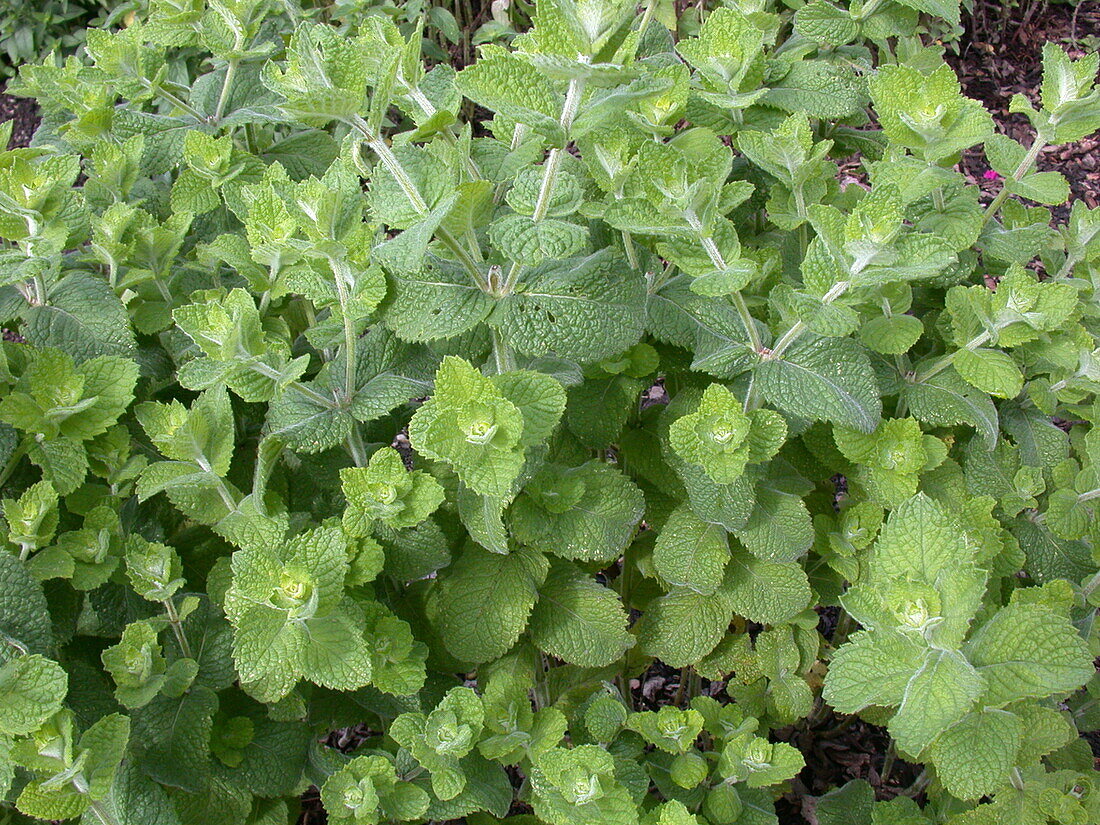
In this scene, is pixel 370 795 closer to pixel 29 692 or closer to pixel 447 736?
pixel 447 736

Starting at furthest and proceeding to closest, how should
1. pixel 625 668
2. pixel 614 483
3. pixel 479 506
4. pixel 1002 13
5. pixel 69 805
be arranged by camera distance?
pixel 1002 13 < pixel 625 668 < pixel 614 483 < pixel 479 506 < pixel 69 805

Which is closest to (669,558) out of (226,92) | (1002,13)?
(226,92)

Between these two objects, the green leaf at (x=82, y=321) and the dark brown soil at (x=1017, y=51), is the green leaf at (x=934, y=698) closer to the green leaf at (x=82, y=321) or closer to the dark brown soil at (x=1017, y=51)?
the green leaf at (x=82, y=321)

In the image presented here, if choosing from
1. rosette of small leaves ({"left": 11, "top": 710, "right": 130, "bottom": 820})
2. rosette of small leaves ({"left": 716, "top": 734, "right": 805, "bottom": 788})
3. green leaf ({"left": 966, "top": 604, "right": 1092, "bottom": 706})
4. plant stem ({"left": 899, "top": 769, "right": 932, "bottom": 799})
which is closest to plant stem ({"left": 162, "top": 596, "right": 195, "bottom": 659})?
rosette of small leaves ({"left": 11, "top": 710, "right": 130, "bottom": 820})

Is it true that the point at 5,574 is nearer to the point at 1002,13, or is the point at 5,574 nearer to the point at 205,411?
the point at 205,411

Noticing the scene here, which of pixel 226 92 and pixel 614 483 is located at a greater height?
pixel 226 92

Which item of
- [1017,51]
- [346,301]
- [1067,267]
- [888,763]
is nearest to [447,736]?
[346,301]
